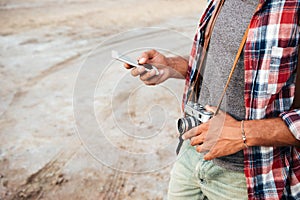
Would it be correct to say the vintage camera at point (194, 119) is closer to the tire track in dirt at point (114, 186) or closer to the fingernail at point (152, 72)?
the fingernail at point (152, 72)

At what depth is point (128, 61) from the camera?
1498 millimetres

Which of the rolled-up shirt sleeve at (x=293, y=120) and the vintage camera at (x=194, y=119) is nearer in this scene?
the rolled-up shirt sleeve at (x=293, y=120)

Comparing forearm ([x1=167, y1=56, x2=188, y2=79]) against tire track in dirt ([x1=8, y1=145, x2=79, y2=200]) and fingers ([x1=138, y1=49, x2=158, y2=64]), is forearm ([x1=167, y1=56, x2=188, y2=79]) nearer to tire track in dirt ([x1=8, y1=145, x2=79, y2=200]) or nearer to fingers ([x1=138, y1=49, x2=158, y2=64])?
fingers ([x1=138, y1=49, x2=158, y2=64])

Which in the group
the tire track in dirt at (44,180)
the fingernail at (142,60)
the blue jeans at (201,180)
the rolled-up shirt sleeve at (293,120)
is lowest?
the tire track in dirt at (44,180)

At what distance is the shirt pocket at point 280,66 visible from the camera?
116cm

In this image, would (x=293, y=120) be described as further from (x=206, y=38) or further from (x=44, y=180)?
(x=44, y=180)

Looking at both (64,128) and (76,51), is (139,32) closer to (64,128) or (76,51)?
(76,51)

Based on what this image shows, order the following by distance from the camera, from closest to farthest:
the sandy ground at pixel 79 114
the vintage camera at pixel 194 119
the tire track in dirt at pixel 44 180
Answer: the vintage camera at pixel 194 119, the tire track in dirt at pixel 44 180, the sandy ground at pixel 79 114

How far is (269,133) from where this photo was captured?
46.6 inches

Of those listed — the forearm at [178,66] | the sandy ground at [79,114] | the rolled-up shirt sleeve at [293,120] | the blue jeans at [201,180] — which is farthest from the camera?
the sandy ground at [79,114]

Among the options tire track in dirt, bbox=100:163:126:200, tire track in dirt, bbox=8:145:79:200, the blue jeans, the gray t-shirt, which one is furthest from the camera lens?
tire track in dirt, bbox=8:145:79:200

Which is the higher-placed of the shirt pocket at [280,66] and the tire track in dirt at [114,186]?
the shirt pocket at [280,66]

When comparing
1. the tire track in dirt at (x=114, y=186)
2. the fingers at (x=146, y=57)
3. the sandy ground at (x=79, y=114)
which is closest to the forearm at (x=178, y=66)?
the fingers at (x=146, y=57)

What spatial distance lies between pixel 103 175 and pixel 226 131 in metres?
1.96
